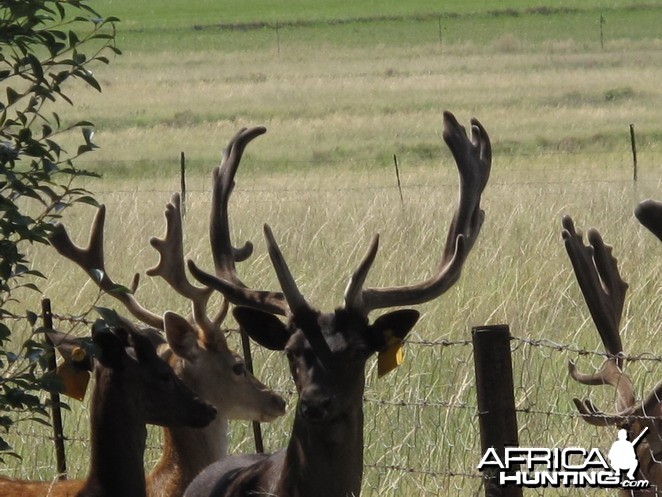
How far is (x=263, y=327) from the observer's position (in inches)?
191

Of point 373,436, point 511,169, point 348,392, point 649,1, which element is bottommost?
point 348,392

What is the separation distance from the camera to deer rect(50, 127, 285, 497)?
18.4ft

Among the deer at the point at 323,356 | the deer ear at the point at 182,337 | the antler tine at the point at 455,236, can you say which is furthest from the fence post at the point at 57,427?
the antler tine at the point at 455,236

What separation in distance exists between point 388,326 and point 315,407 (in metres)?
0.46

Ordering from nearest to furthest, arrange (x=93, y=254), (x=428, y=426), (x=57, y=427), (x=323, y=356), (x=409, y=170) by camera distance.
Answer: (x=323, y=356) → (x=93, y=254) → (x=57, y=427) → (x=428, y=426) → (x=409, y=170)

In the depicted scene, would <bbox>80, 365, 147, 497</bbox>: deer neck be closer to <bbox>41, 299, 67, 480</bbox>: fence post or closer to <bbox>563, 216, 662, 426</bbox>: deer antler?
<bbox>41, 299, 67, 480</bbox>: fence post

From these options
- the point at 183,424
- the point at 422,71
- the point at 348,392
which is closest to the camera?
the point at 348,392

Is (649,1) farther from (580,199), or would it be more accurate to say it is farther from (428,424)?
(428,424)

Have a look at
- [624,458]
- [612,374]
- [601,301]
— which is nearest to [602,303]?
[601,301]

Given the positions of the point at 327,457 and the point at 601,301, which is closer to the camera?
the point at 327,457

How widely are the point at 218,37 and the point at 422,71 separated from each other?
16.4 metres

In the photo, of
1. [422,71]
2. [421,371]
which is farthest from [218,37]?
[421,371]

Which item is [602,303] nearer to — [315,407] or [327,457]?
[327,457]

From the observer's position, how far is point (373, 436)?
6.59 metres
